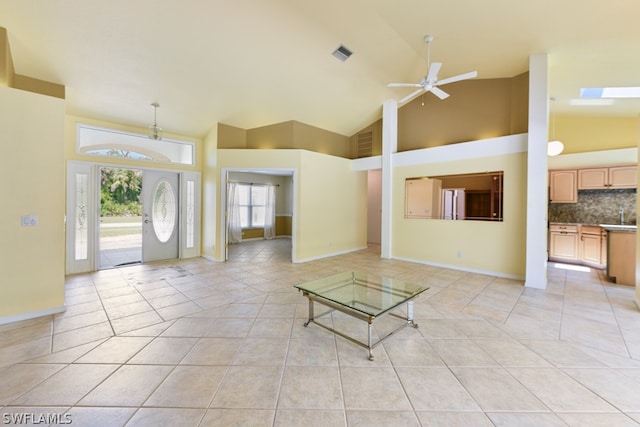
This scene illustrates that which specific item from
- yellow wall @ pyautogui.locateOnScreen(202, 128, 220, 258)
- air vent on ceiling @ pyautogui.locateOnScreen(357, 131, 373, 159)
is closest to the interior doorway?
yellow wall @ pyautogui.locateOnScreen(202, 128, 220, 258)

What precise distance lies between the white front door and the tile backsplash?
8.99m

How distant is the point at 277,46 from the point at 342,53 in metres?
1.12

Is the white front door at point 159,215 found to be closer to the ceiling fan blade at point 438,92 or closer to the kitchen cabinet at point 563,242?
the ceiling fan blade at point 438,92

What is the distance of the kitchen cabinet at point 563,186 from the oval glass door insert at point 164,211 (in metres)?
8.73

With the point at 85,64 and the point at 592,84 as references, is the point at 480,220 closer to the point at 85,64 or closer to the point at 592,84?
the point at 592,84

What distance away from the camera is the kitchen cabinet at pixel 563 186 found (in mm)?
5574

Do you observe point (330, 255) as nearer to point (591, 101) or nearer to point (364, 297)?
point (364, 297)

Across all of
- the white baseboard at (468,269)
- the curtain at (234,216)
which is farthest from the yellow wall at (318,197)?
the curtain at (234,216)

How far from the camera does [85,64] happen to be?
3463 mm

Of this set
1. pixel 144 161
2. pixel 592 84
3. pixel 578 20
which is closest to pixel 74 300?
pixel 144 161

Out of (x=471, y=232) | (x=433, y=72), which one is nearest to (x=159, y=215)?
(x=433, y=72)

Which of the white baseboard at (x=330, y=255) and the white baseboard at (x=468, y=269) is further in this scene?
the white baseboard at (x=330, y=255)

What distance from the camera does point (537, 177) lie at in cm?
402

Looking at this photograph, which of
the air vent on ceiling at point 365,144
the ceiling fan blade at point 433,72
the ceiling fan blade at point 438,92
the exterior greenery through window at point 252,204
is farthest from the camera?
the exterior greenery through window at point 252,204
